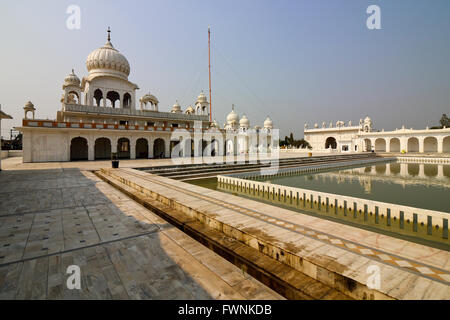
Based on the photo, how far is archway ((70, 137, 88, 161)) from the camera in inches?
1001

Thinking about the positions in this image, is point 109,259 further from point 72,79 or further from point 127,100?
point 72,79

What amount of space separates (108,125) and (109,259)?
23352 mm

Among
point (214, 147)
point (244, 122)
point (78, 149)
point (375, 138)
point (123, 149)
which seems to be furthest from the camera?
point (244, 122)

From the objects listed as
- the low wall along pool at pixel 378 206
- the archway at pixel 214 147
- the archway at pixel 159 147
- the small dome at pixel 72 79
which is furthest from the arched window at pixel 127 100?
the low wall along pool at pixel 378 206

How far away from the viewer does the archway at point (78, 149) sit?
25.4 m

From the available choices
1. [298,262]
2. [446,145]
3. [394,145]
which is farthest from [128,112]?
[446,145]

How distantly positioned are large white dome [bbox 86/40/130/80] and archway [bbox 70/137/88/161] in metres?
9.68

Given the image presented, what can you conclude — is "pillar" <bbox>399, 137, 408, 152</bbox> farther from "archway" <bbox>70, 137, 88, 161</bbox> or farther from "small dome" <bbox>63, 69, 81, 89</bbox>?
"small dome" <bbox>63, 69, 81, 89</bbox>

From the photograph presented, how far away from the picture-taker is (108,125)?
23000 mm

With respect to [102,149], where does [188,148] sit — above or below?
above

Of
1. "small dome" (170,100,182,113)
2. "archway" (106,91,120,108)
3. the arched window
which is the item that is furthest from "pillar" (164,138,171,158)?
"small dome" (170,100,182,113)
